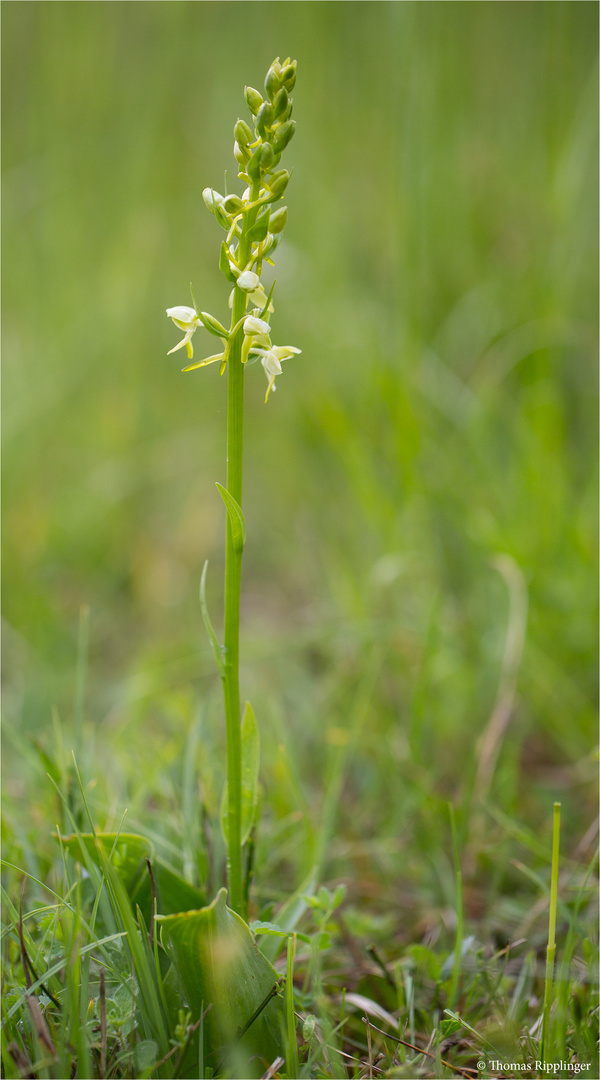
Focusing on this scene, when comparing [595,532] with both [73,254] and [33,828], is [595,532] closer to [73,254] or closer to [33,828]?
[33,828]

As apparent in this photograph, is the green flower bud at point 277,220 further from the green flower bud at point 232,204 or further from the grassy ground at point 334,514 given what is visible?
the grassy ground at point 334,514

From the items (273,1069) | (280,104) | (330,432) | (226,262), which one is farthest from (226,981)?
(330,432)

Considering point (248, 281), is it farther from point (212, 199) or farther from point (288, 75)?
point (288, 75)

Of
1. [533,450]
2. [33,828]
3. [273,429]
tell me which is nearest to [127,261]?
[273,429]

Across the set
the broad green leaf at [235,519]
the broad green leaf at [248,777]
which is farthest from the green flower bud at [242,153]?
the broad green leaf at [248,777]

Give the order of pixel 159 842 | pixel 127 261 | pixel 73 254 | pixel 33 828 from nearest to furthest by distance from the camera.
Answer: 1. pixel 159 842
2. pixel 33 828
3. pixel 127 261
4. pixel 73 254

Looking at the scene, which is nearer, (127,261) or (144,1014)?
(144,1014)

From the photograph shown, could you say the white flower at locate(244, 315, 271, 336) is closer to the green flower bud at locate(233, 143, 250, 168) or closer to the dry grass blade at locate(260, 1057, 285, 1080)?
the green flower bud at locate(233, 143, 250, 168)
